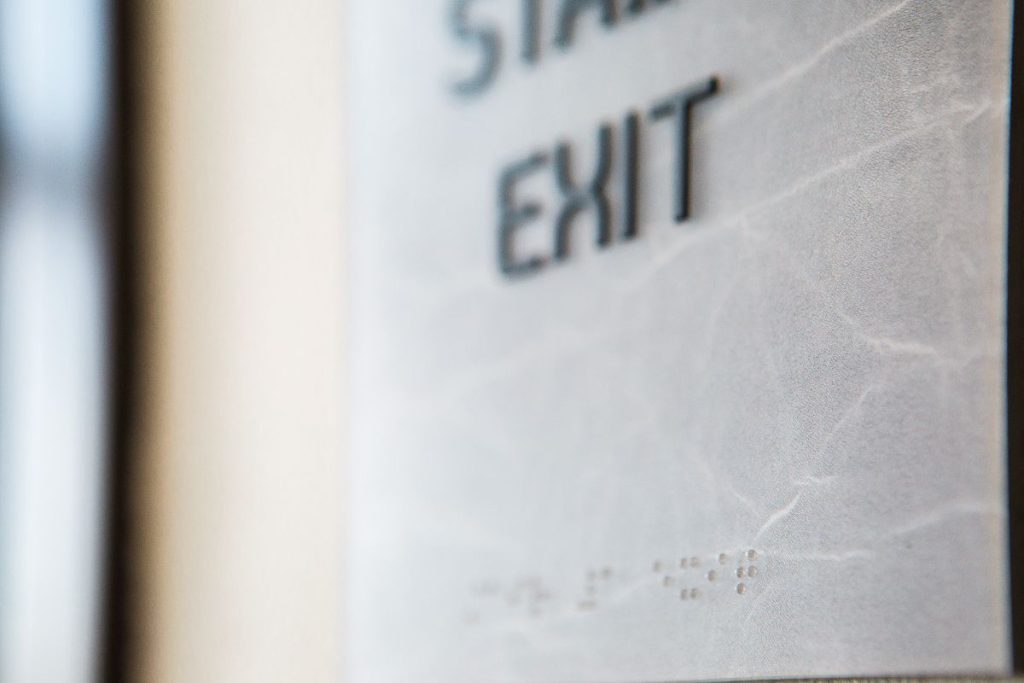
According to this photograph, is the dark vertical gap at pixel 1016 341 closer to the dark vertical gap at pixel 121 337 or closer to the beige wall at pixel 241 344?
the beige wall at pixel 241 344

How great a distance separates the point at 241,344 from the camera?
1.52 metres

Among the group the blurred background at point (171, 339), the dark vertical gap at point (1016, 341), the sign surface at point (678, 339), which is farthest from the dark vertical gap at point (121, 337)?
the dark vertical gap at point (1016, 341)

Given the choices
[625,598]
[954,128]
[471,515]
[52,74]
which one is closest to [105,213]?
[52,74]

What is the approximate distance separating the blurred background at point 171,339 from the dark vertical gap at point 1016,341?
83cm

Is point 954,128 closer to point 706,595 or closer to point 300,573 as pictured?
point 706,595

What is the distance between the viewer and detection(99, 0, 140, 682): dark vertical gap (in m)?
1.58

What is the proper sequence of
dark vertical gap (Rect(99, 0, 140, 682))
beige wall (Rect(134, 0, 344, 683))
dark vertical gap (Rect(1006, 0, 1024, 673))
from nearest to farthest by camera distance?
dark vertical gap (Rect(1006, 0, 1024, 673)) → beige wall (Rect(134, 0, 344, 683)) → dark vertical gap (Rect(99, 0, 140, 682))

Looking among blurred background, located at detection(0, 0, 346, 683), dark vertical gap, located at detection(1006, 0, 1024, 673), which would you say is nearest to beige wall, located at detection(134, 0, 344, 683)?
blurred background, located at detection(0, 0, 346, 683)

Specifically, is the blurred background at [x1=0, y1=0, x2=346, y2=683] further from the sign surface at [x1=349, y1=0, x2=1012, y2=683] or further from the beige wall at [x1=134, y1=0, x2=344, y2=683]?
the sign surface at [x1=349, y1=0, x2=1012, y2=683]

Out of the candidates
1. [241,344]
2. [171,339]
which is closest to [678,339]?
[241,344]

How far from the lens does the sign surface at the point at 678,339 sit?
77 cm

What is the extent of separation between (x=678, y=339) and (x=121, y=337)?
986mm

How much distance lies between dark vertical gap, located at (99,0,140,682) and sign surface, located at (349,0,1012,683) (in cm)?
48

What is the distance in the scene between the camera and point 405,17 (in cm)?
130
